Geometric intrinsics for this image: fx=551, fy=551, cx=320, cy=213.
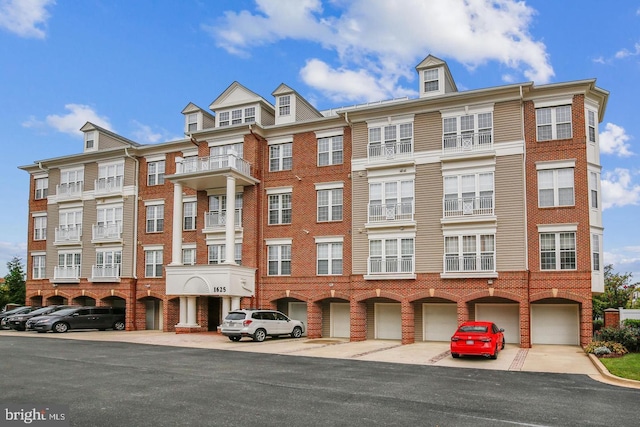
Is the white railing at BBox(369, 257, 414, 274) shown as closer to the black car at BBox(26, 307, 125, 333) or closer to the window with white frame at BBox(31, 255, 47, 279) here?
the black car at BBox(26, 307, 125, 333)

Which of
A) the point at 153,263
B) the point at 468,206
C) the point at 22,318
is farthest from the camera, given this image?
the point at 153,263

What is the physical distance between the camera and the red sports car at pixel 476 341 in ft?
68.1

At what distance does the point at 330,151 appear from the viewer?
32.8 meters

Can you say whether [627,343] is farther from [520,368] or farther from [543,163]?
[543,163]

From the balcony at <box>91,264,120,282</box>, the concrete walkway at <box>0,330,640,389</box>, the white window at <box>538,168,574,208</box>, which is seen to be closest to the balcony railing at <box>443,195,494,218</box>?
the white window at <box>538,168,574,208</box>

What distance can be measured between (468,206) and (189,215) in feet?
62.5

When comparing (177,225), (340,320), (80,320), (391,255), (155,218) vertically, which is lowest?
(80,320)

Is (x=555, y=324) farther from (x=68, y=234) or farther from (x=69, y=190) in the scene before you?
(x=69, y=190)

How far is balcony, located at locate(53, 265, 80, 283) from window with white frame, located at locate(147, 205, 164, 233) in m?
6.66

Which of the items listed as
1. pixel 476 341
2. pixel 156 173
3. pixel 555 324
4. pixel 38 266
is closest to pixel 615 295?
pixel 555 324

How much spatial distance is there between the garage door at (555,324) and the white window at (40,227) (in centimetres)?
3636

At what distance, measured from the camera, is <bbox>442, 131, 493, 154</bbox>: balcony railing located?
27906 millimetres

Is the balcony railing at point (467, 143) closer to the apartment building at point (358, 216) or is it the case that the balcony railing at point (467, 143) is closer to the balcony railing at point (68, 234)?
the apartment building at point (358, 216)

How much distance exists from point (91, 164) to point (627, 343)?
118 feet
